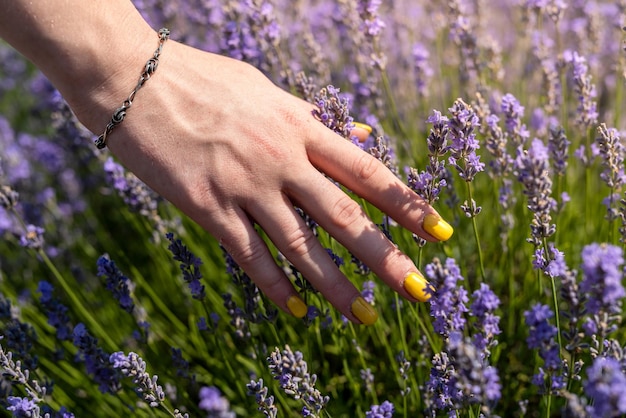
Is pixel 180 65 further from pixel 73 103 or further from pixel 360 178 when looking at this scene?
pixel 360 178

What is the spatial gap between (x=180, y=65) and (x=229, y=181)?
39 centimetres

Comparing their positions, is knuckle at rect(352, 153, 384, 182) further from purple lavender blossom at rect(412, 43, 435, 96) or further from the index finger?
purple lavender blossom at rect(412, 43, 435, 96)

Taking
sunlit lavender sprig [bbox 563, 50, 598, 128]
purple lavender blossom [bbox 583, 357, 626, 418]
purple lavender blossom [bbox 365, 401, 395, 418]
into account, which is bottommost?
purple lavender blossom [bbox 583, 357, 626, 418]

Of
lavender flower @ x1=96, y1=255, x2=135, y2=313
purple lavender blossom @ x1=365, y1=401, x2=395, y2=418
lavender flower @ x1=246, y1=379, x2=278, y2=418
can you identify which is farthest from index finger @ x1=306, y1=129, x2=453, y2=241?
lavender flower @ x1=96, y1=255, x2=135, y2=313

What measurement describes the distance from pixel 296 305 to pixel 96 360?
75cm

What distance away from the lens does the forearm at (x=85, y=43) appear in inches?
62.6

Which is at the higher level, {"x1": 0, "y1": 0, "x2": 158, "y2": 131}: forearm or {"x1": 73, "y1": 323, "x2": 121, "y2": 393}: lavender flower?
{"x1": 0, "y1": 0, "x2": 158, "y2": 131}: forearm

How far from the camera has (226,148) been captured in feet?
5.27

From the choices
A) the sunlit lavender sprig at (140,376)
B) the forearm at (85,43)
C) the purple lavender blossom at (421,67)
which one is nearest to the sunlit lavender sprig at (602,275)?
the sunlit lavender sprig at (140,376)

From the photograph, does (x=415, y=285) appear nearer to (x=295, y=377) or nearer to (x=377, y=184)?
(x=377, y=184)

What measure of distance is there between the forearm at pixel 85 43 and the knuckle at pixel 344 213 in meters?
0.69

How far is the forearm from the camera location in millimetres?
1591

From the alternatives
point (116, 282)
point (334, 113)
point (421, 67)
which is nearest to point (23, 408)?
point (116, 282)

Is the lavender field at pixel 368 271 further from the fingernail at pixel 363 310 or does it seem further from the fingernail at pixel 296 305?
the fingernail at pixel 363 310
